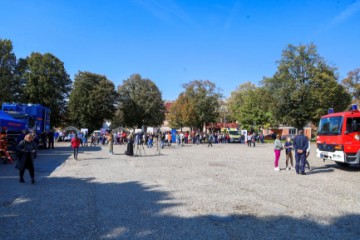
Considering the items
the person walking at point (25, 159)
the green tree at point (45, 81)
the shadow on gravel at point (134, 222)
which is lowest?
the shadow on gravel at point (134, 222)

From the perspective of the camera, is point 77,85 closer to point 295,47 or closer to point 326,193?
point 295,47

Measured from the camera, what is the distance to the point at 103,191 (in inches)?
348

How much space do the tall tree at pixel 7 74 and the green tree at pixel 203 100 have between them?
2912 centimetres

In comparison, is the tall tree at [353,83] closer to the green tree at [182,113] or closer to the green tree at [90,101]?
the green tree at [182,113]

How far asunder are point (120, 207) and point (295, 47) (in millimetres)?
51057

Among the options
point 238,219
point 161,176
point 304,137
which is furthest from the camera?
point 304,137

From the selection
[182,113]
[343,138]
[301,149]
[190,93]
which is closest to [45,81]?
[182,113]

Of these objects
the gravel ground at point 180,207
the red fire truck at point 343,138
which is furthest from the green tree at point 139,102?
the gravel ground at point 180,207

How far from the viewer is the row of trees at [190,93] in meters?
47.9

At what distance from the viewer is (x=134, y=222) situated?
5.85 m

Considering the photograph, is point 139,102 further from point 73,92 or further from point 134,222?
point 134,222

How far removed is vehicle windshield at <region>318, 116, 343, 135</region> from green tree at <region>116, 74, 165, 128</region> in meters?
51.4

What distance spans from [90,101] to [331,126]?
1797 inches

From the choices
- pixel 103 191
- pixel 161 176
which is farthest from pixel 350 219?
pixel 161 176
